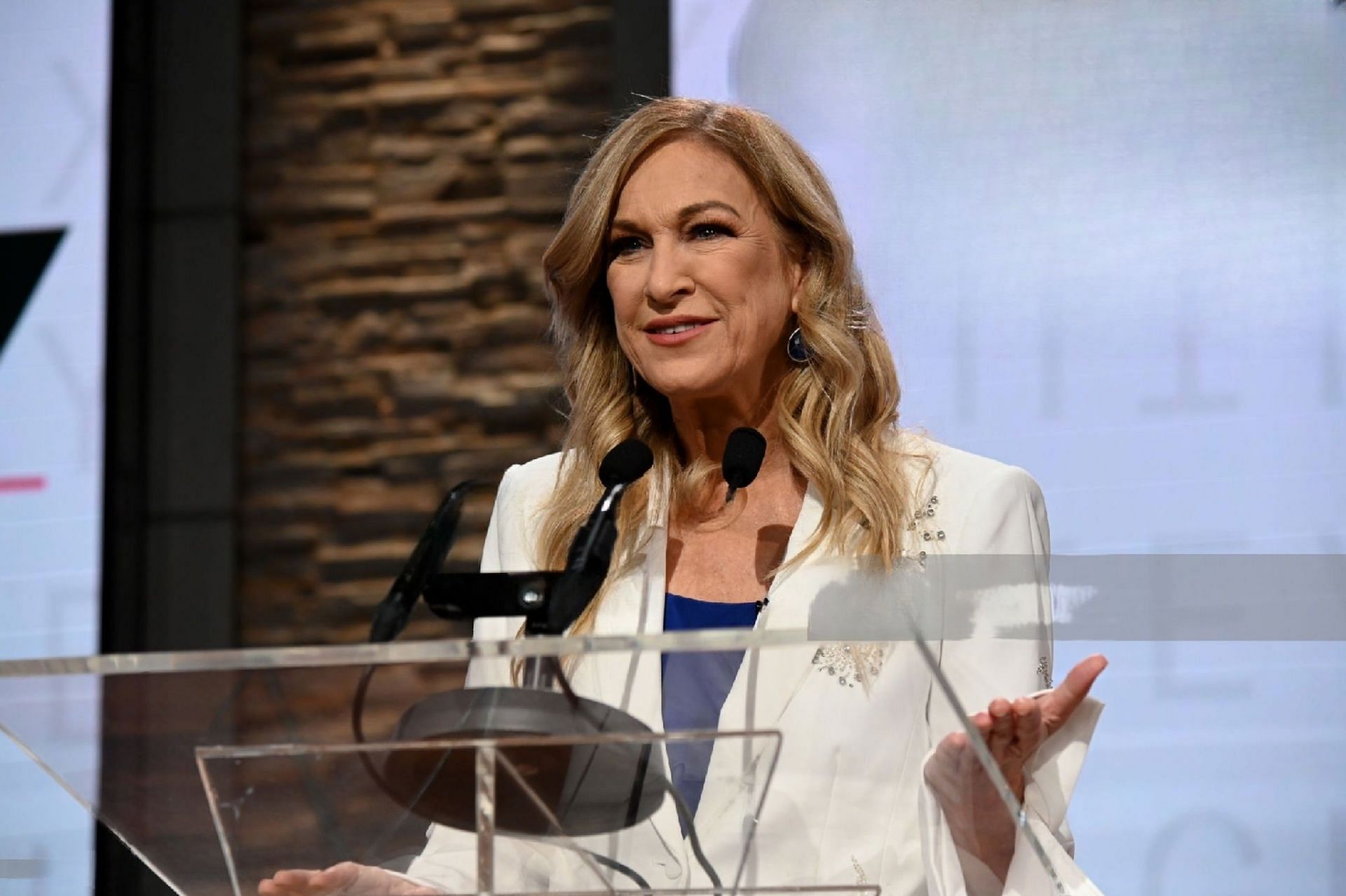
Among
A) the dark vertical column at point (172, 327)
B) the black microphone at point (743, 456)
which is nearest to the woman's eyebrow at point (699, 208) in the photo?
the black microphone at point (743, 456)

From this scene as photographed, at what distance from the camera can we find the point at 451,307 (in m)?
3.37

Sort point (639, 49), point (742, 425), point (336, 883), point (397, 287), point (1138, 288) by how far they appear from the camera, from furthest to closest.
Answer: point (397, 287), point (639, 49), point (1138, 288), point (742, 425), point (336, 883)

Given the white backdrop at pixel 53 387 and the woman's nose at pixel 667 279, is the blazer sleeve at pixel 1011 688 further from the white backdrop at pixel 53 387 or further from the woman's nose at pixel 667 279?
the white backdrop at pixel 53 387

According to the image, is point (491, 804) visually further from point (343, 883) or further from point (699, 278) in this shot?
point (699, 278)

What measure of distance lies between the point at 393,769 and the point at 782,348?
1.11 m

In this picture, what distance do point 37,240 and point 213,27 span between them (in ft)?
2.04

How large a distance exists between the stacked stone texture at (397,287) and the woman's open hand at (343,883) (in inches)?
84.2

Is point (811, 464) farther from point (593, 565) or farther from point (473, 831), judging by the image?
point (473, 831)

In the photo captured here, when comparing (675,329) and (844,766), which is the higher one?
(675,329)

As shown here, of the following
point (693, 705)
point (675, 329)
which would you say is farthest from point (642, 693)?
point (675, 329)

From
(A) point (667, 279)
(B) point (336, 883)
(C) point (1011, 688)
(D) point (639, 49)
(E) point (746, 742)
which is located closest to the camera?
(E) point (746, 742)

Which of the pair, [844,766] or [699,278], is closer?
[844,766]

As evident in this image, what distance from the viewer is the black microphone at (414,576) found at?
1204 millimetres

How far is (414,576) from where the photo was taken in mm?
1225
